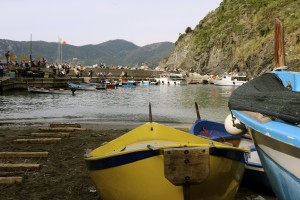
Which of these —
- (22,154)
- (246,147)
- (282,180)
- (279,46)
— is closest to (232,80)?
(279,46)

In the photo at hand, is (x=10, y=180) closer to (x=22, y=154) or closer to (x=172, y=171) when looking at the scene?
(x=22, y=154)

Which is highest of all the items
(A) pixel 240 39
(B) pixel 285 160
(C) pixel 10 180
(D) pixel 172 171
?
(A) pixel 240 39

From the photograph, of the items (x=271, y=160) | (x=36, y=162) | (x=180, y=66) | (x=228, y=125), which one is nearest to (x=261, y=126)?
(x=271, y=160)

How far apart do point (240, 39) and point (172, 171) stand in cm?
13983

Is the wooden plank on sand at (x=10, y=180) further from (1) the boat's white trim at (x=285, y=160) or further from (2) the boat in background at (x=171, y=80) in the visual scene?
(2) the boat in background at (x=171, y=80)

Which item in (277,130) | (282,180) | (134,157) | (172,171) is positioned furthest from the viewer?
(134,157)

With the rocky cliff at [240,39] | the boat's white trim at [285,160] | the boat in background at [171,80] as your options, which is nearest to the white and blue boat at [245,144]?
the boat's white trim at [285,160]

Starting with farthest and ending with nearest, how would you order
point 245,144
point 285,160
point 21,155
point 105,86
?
point 105,86, point 21,155, point 245,144, point 285,160

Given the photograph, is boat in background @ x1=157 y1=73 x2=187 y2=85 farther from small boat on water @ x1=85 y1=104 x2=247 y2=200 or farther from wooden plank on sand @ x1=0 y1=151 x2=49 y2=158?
small boat on water @ x1=85 y1=104 x2=247 y2=200

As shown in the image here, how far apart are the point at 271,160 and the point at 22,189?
237 inches

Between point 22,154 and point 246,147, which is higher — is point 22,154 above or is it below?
below

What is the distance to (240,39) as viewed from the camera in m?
140

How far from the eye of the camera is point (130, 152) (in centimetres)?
638

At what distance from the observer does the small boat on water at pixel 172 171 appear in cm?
614
